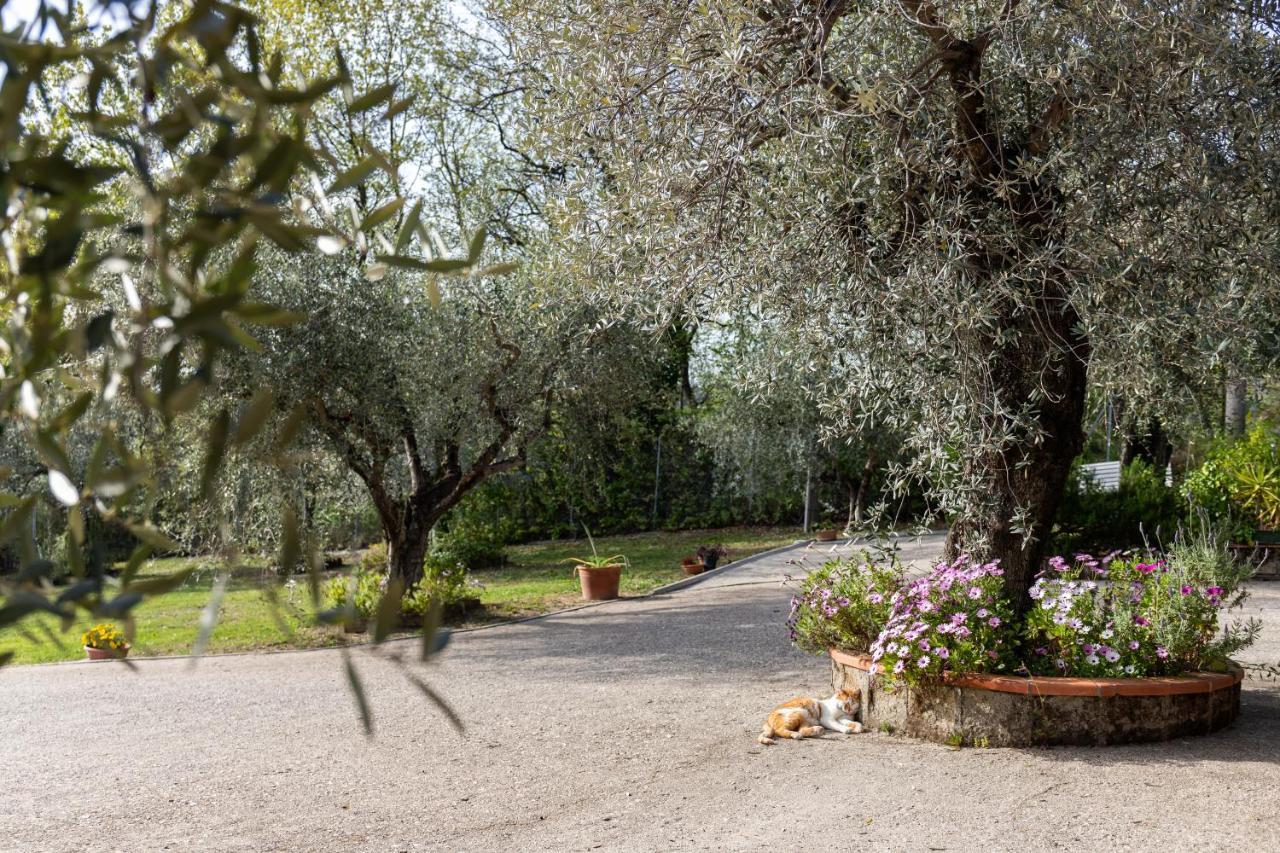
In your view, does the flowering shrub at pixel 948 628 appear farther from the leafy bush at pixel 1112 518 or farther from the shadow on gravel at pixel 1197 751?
the leafy bush at pixel 1112 518

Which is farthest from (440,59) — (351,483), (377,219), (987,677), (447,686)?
(377,219)

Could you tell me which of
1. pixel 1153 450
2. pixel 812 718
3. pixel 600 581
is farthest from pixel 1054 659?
pixel 1153 450

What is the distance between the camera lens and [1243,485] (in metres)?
13.2

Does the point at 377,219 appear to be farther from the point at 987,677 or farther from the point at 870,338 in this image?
the point at 987,677

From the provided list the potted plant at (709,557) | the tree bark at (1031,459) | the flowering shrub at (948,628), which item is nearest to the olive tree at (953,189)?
the tree bark at (1031,459)

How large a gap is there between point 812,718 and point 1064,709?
4.31 ft

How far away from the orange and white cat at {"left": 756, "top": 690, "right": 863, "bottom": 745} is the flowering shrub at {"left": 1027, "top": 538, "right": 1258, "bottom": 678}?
0.99m

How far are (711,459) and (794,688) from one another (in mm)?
13026

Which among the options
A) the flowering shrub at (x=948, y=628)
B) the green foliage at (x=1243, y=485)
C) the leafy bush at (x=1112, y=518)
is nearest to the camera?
the flowering shrub at (x=948, y=628)

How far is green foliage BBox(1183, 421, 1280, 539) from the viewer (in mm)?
12844

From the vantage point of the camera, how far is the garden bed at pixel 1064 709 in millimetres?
5566

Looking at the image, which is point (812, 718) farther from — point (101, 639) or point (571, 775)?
point (101, 639)

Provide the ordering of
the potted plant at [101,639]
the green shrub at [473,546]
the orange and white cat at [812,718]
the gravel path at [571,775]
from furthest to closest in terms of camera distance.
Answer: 1. the green shrub at [473,546]
2. the potted plant at [101,639]
3. the orange and white cat at [812,718]
4. the gravel path at [571,775]

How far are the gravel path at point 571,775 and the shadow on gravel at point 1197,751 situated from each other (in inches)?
0.7
